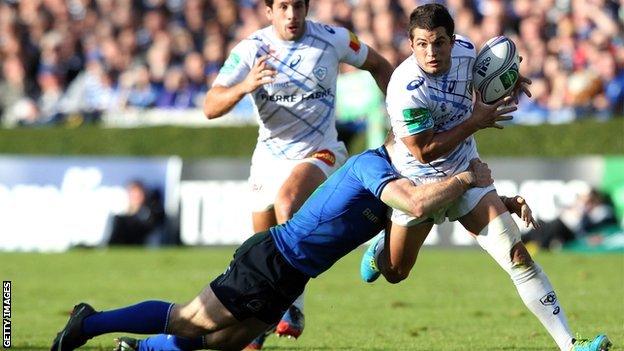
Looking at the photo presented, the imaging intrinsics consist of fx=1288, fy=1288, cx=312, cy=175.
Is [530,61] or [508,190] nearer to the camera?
[508,190]

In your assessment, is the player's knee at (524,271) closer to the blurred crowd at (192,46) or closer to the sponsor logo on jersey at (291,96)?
the sponsor logo on jersey at (291,96)

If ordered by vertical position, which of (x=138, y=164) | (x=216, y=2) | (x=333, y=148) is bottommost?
(x=138, y=164)

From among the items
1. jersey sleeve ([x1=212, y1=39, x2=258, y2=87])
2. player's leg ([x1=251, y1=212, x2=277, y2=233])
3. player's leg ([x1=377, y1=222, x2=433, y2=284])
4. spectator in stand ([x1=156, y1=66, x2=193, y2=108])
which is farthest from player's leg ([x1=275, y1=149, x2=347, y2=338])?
spectator in stand ([x1=156, y1=66, x2=193, y2=108])

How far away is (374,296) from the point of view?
539 inches

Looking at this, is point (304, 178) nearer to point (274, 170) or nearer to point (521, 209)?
point (274, 170)

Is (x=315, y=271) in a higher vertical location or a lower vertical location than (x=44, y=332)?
higher

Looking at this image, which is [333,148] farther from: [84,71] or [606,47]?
[84,71]

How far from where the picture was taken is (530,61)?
20.8 m

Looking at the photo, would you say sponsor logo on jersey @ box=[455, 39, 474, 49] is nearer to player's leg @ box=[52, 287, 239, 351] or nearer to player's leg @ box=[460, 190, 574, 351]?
player's leg @ box=[460, 190, 574, 351]

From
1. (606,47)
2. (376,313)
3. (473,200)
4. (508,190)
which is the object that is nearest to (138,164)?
(508,190)

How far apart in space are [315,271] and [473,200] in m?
1.18

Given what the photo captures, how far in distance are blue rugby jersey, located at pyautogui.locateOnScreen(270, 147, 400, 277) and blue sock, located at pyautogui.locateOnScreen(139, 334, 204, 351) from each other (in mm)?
810

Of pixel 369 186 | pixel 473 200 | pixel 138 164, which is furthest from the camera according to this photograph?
pixel 138 164

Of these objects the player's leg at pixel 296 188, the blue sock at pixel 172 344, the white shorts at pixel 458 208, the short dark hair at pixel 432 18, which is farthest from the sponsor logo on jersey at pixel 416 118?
the player's leg at pixel 296 188
